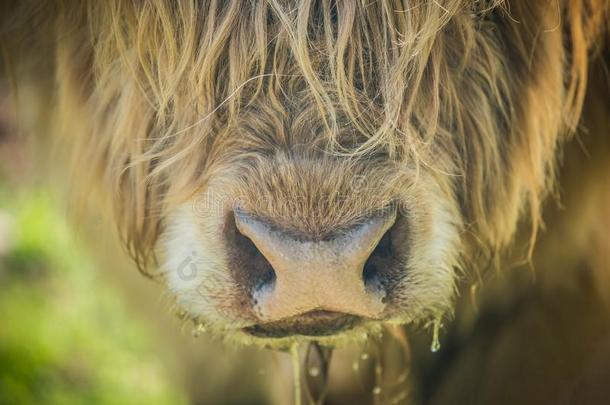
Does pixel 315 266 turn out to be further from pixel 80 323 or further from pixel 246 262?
pixel 80 323

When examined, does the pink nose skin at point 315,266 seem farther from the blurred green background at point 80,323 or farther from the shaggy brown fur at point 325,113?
the blurred green background at point 80,323

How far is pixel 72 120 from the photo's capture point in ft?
5.76

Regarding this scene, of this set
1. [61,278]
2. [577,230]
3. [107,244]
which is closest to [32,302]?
[61,278]

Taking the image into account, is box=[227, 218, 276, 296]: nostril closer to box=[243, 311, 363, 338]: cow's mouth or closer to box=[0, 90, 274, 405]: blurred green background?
box=[243, 311, 363, 338]: cow's mouth

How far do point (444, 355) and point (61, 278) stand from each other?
1362mm

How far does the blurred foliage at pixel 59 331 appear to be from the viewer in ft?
8.30

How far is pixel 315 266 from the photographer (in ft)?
4.16

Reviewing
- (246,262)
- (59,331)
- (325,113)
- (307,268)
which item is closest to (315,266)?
(307,268)

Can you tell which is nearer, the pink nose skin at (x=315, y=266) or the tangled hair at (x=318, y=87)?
the pink nose skin at (x=315, y=266)

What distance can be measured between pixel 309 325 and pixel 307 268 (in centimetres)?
13

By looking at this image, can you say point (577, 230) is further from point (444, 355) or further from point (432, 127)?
point (432, 127)

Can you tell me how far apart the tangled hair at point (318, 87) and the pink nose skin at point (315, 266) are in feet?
0.43

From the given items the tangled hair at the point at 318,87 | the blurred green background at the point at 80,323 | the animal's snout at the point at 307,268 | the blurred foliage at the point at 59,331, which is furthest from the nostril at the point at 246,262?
the blurred foliage at the point at 59,331

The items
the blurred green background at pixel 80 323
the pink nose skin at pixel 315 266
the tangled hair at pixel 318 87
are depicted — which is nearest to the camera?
the pink nose skin at pixel 315 266
